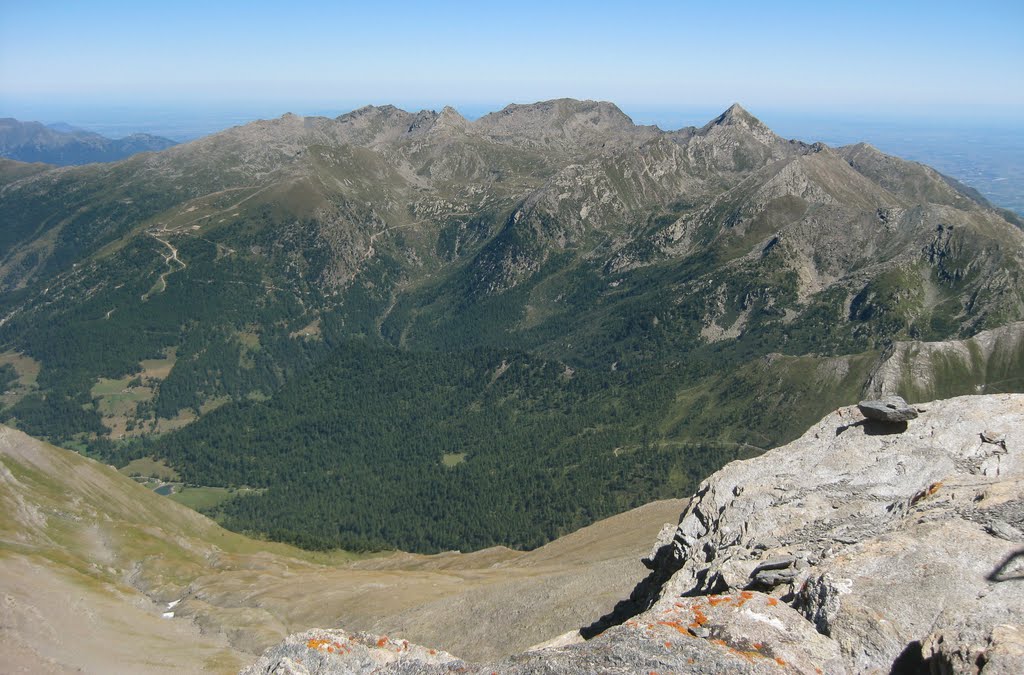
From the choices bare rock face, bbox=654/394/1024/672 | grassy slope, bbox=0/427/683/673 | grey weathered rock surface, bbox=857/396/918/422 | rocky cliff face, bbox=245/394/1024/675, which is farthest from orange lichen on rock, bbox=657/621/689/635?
grassy slope, bbox=0/427/683/673

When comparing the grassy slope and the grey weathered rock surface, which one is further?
the grassy slope

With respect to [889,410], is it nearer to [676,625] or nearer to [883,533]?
[883,533]

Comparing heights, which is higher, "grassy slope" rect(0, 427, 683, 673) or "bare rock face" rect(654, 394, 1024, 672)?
"bare rock face" rect(654, 394, 1024, 672)

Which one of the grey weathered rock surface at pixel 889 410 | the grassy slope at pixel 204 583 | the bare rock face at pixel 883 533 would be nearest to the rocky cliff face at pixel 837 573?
the bare rock face at pixel 883 533

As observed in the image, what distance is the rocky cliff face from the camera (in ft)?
86.0

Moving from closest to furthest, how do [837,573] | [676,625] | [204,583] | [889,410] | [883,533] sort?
1. [676,625]
2. [837,573]
3. [883,533]
4. [889,410]
5. [204,583]

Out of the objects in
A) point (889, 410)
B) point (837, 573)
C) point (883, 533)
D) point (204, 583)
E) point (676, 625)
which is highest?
point (889, 410)

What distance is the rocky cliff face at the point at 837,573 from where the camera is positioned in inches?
1032

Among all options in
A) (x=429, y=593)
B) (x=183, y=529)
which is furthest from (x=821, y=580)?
(x=183, y=529)

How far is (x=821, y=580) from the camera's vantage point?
2962 cm

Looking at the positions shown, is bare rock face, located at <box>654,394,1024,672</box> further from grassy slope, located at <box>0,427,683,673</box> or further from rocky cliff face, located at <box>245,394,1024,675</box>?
grassy slope, located at <box>0,427,683,673</box>

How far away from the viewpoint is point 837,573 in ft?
99.0

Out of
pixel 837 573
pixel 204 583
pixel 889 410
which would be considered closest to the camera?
pixel 837 573

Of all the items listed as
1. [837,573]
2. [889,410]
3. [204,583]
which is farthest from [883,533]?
[204,583]
